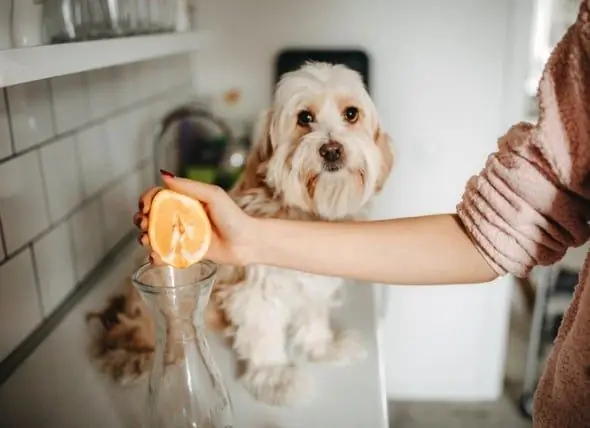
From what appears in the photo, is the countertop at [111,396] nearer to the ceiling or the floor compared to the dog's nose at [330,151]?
nearer to the floor

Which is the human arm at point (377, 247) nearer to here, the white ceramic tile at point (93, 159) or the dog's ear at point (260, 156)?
the dog's ear at point (260, 156)

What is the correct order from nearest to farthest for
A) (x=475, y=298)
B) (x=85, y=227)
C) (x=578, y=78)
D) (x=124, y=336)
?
(x=578, y=78) → (x=124, y=336) → (x=85, y=227) → (x=475, y=298)

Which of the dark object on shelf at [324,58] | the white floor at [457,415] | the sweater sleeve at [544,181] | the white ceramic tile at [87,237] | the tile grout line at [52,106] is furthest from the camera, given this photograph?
the white floor at [457,415]

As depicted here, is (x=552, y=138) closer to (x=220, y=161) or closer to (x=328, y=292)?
(x=328, y=292)

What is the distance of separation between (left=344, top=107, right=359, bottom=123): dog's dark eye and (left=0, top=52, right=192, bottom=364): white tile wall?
38cm

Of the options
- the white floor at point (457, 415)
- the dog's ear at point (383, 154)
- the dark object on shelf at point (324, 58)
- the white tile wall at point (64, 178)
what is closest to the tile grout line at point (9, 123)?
the white tile wall at point (64, 178)

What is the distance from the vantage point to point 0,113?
71cm

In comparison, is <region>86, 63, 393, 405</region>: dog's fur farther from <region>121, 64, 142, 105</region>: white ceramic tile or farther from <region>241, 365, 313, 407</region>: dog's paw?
<region>121, 64, 142, 105</region>: white ceramic tile

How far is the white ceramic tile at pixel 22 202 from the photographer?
0.73m

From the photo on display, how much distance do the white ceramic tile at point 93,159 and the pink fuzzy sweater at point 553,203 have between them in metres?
0.56

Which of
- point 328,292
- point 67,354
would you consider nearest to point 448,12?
point 328,292

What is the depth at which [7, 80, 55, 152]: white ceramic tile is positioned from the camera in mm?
746

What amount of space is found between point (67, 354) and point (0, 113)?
30 cm

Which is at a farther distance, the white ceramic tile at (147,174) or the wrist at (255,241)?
the white ceramic tile at (147,174)
